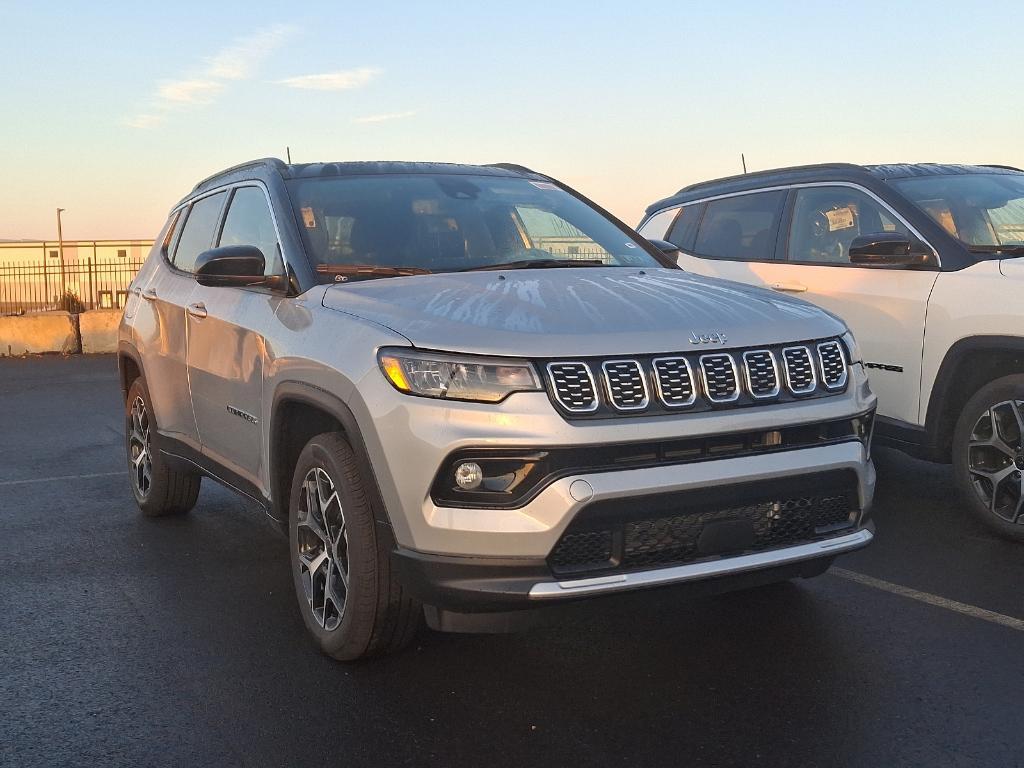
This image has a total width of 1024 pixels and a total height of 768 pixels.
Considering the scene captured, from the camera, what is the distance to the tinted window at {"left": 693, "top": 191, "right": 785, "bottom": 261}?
737 cm

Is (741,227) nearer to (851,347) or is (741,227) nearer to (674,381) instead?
(851,347)


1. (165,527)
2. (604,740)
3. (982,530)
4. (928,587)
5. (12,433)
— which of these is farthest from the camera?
(12,433)

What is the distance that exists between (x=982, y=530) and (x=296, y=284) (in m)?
3.70

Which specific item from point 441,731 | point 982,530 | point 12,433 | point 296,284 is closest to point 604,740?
point 441,731

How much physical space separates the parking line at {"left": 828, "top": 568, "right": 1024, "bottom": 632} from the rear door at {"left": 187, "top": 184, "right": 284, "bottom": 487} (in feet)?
8.59

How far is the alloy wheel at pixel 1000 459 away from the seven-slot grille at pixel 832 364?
1.96 m

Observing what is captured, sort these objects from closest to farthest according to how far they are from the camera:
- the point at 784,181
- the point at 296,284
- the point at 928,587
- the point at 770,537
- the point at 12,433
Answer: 1. the point at 770,537
2. the point at 296,284
3. the point at 928,587
4. the point at 784,181
5. the point at 12,433

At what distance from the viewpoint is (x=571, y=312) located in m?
3.82

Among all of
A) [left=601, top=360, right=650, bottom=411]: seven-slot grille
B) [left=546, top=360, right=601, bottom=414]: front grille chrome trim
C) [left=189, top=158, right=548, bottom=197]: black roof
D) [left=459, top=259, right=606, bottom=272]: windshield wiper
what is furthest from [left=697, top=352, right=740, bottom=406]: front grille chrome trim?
[left=189, top=158, right=548, bottom=197]: black roof

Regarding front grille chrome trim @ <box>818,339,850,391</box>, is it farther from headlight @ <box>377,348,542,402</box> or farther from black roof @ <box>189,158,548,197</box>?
black roof @ <box>189,158,548,197</box>

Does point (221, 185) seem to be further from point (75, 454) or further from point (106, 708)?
point (75, 454)

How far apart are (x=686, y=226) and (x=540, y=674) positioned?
4.73 m

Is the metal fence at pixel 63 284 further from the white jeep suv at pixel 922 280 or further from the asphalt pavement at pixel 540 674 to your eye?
the asphalt pavement at pixel 540 674

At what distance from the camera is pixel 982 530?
5.93 metres
